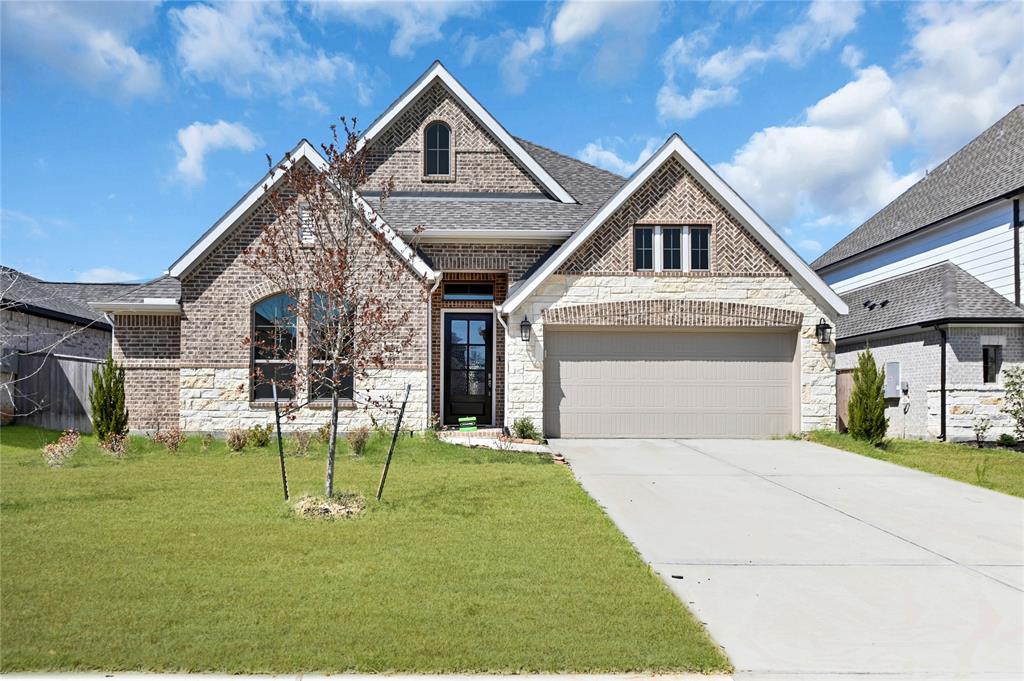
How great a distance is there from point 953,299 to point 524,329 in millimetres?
10272

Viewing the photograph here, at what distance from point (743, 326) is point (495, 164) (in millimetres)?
7436

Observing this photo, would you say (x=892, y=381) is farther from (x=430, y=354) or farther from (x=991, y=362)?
(x=430, y=354)

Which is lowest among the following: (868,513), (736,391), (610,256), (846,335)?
(868,513)

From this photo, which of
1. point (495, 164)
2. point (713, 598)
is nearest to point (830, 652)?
point (713, 598)

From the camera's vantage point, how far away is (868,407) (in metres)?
14.9

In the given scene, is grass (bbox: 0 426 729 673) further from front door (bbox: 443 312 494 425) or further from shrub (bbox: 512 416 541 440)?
front door (bbox: 443 312 494 425)

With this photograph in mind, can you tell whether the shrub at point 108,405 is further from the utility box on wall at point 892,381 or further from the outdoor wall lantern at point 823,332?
the utility box on wall at point 892,381

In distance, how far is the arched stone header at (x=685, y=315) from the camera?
15406 millimetres

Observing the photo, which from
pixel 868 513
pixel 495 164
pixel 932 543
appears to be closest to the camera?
pixel 932 543

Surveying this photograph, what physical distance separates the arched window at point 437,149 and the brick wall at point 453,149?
0.13 metres

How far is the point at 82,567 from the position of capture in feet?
19.2

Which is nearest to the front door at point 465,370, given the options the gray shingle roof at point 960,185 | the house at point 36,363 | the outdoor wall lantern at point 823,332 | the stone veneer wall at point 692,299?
the stone veneer wall at point 692,299

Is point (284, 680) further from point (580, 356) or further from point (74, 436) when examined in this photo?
point (580, 356)

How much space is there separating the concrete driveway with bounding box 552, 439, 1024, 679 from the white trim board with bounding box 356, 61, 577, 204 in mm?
8485
